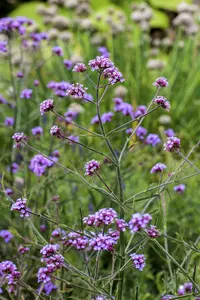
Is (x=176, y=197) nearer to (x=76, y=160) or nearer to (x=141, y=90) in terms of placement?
(x=76, y=160)

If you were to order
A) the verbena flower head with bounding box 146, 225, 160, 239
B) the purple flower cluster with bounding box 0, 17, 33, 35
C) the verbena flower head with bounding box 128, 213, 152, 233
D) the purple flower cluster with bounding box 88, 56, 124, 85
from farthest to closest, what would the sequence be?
the purple flower cluster with bounding box 0, 17, 33, 35 < the purple flower cluster with bounding box 88, 56, 124, 85 < the verbena flower head with bounding box 146, 225, 160, 239 < the verbena flower head with bounding box 128, 213, 152, 233

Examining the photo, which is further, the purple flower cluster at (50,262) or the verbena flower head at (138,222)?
the purple flower cluster at (50,262)

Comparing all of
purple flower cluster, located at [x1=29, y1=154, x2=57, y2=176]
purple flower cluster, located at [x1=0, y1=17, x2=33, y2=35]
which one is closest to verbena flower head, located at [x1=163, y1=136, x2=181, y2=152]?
purple flower cluster, located at [x1=29, y1=154, x2=57, y2=176]

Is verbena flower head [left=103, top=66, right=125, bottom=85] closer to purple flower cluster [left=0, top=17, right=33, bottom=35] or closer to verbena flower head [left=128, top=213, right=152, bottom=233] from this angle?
verbena flower head [left=128, top=213, right=152, bottom=233]

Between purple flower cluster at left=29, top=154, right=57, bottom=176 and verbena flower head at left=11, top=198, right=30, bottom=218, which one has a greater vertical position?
verbena flower head at left=11, top=198, right=30, bottom=218

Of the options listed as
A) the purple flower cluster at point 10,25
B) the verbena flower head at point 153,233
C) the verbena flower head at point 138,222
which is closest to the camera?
the verbena flower head at point 138,222

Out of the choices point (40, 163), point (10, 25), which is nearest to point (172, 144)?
point (40, 163)

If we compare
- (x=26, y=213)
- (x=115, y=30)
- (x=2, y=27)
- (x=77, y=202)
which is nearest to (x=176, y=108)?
(x=115, y=30)

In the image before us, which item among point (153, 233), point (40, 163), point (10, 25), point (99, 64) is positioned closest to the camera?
point (153, 233)

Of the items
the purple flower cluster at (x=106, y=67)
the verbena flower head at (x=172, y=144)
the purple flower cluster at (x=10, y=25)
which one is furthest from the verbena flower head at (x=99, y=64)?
the purple flower cluster at (x=10, y=25)

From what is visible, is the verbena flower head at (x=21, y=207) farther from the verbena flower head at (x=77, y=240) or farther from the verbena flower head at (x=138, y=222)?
the verbena flower head at (x=138, y=222)

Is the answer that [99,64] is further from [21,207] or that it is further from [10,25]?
[10,25]
